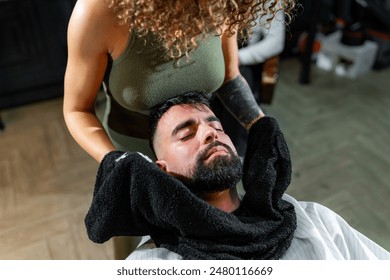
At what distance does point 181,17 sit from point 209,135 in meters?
Answer: 0.32

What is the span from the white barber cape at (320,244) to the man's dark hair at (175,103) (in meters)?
0.31

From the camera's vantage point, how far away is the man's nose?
1.07 meters

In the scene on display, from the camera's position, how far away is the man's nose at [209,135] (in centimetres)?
107

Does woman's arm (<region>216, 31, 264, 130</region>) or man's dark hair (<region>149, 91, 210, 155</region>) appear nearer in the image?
man's dark hair (<region>149, 91, 210, 155</region>)

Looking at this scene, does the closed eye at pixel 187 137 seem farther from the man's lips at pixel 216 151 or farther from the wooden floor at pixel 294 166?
the wooden floor at pixel 294 166

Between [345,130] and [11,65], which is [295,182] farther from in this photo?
[11,65]

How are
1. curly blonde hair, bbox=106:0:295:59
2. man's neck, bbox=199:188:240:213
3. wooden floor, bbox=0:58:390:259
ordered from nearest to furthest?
curly blonde hair, bbox=106:0:295:59
man's neck, bbox=199:188:240:213
wooden floor, bbox=0:58:390:259

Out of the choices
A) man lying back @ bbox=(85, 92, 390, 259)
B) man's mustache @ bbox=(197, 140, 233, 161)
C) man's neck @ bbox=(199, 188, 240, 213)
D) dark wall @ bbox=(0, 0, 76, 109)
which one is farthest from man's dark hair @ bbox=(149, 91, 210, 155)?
dark wall @ bbox=(0, 0, 76, 109)

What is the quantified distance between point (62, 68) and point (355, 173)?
193 cm

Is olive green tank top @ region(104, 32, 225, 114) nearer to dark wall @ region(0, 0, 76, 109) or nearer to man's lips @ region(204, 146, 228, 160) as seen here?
man's lips @ region(204, 146, 228, 160)

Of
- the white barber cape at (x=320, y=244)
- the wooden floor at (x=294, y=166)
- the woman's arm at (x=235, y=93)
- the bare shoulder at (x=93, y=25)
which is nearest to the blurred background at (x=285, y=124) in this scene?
the wooden floor at (x=294, y=166)

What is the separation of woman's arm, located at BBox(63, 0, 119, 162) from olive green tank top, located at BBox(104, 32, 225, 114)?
0.18ft

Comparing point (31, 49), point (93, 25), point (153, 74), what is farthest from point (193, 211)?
point (31, 49)

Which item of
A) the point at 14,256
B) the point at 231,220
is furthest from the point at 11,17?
the point at 231,220
